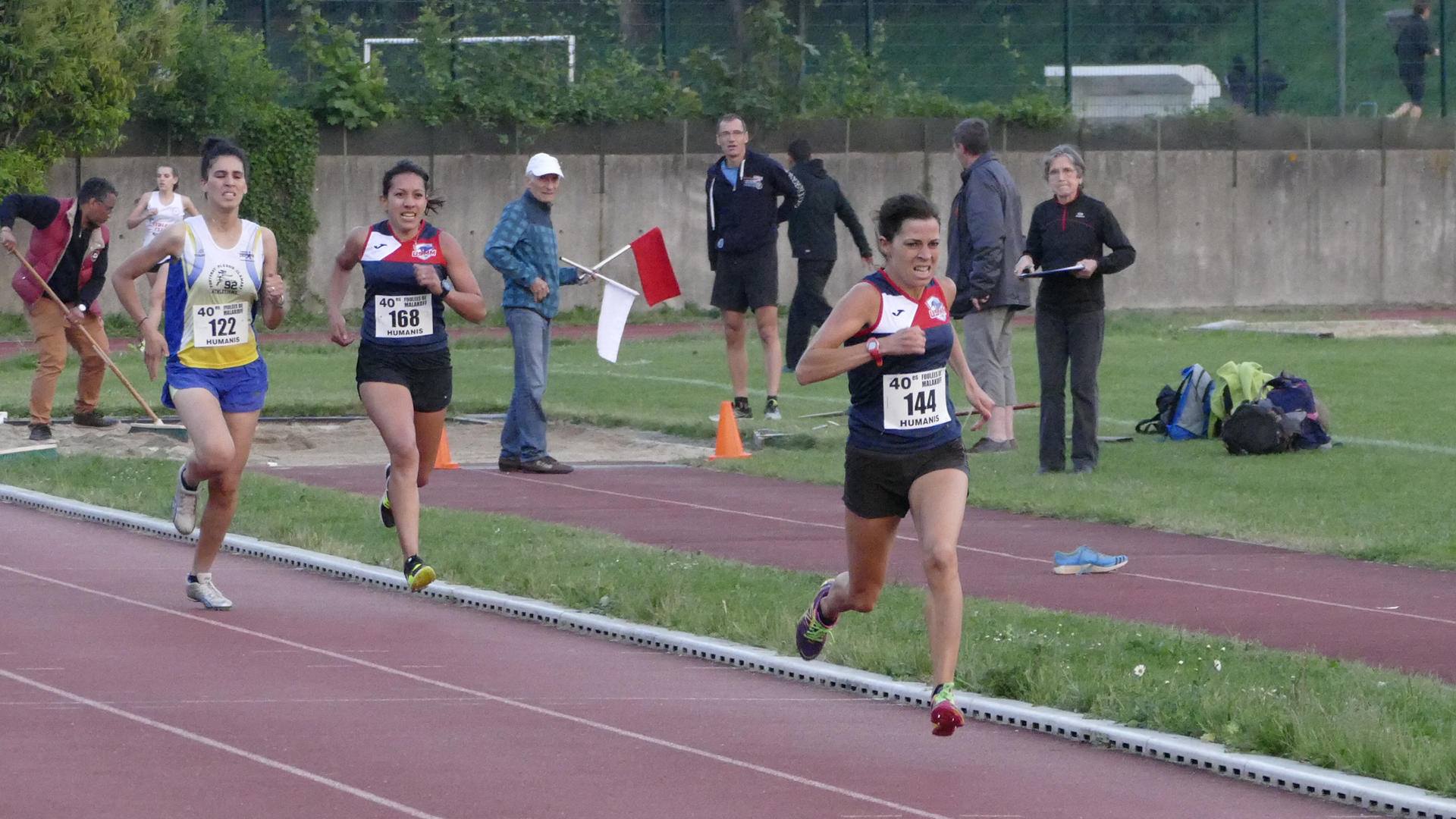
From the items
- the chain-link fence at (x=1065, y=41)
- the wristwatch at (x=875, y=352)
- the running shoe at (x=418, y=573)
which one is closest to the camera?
the wristwatch at (x=875, y=352)

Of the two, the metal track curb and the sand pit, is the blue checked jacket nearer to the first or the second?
the sand pit

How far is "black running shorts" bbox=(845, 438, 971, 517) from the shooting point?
269 inches

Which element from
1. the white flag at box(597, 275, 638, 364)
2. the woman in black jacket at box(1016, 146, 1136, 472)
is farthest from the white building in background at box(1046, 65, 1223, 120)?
the woman in black jacket at box(1016, 146, 1136, 472)

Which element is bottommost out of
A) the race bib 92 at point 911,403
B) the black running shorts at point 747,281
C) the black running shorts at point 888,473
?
the black running shorts at point 888,473

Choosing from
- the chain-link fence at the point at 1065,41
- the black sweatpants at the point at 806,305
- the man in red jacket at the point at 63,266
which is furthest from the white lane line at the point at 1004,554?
the chain-link fence at the point at 1065,41

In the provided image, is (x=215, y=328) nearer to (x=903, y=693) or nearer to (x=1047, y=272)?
(x=903, y=693)

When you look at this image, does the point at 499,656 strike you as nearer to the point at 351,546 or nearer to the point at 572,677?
the point at 572,677

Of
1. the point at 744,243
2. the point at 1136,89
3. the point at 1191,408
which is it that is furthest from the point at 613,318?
the point at 1136,89

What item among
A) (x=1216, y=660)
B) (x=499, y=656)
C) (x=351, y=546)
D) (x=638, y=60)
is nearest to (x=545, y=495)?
(x=351, y=546)

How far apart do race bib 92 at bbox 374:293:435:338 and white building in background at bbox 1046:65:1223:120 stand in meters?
21.0

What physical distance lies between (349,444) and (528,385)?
9.65 feet

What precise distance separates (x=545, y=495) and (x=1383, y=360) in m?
10.8

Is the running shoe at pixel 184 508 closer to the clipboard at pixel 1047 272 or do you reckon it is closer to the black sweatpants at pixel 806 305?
the clipboard at pixel 1047 272

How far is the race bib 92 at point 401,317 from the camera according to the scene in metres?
9.49
